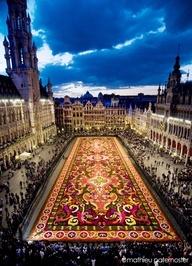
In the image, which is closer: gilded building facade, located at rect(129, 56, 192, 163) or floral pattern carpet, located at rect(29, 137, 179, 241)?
floral pattern carpet, located at rect(29, 137, 179, 241)

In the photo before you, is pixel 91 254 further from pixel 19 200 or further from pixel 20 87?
pixel 20 87

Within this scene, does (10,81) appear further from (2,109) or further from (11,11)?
(11,11)

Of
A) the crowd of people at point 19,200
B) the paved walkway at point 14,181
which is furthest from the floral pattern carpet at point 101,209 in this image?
the paved walkway at point 14,181

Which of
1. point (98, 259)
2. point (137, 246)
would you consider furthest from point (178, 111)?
point (98, 259)

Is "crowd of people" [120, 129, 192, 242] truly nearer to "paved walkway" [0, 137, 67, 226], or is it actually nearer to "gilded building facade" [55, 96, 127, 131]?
"paved walkway" [0, 137, 67, 226]

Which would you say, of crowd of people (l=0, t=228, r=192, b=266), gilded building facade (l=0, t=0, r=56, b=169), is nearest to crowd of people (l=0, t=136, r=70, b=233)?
crowd of people (l=0, t=228, r=192, b=266)
